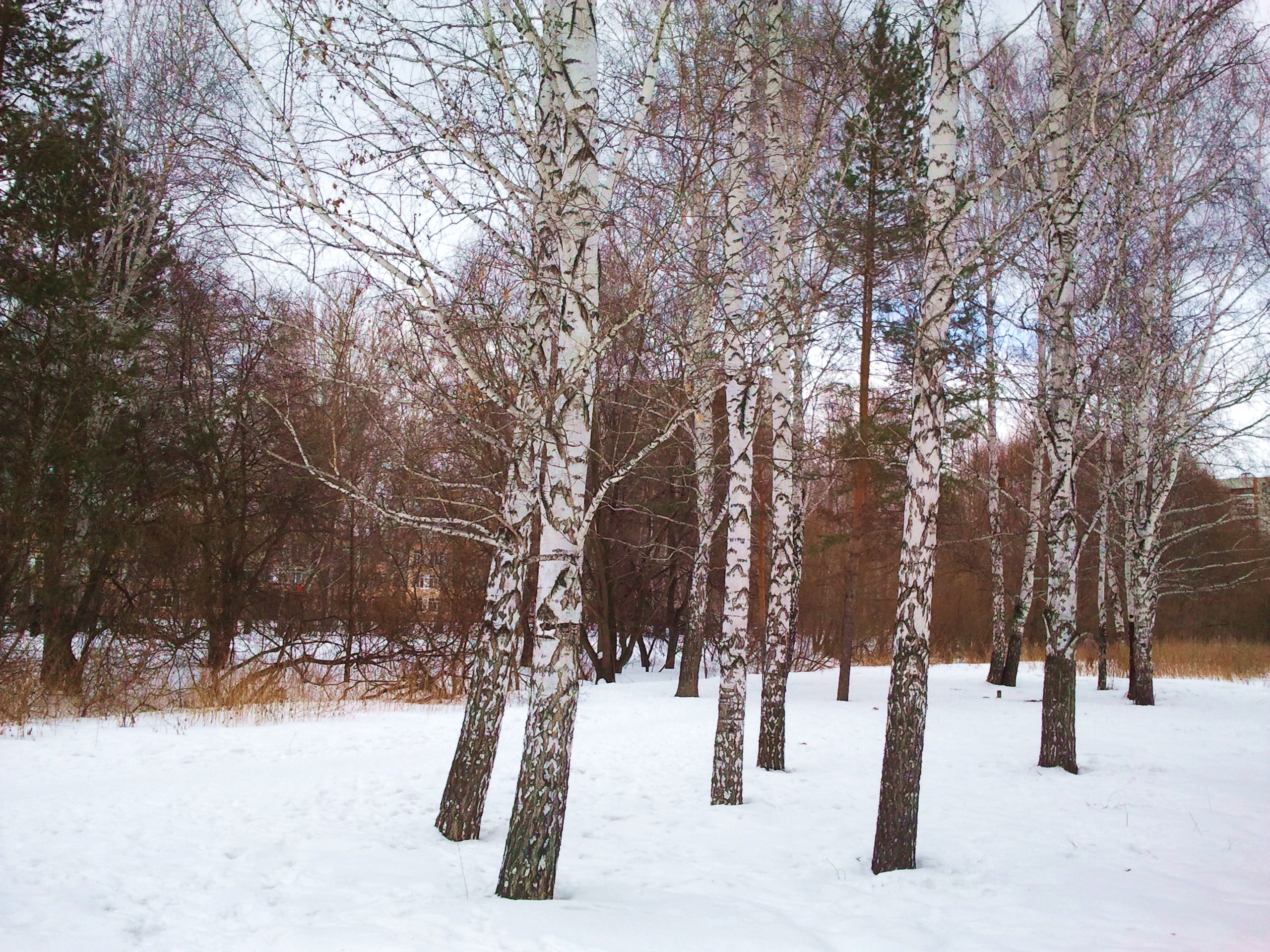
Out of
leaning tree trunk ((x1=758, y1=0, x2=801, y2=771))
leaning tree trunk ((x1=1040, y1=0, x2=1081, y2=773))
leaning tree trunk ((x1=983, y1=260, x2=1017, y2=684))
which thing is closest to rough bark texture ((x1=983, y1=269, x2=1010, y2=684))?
leaning tree trunk ((x1=983, y1=260, x2=1017, y2=684))

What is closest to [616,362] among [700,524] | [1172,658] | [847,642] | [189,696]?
[700,524]

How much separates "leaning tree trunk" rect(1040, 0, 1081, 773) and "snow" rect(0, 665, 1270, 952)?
58 centimetres

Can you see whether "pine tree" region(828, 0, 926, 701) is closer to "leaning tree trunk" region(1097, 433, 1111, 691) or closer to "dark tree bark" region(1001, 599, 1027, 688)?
"dark tree bark" region(1001, 599, 1027, 688)

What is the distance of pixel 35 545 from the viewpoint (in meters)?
10.8

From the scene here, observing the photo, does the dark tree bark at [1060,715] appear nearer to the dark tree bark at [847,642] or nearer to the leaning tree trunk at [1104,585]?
the dark tree bark at [847,642]

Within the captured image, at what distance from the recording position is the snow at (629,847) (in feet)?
→ 12.4

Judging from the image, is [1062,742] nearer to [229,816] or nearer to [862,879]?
[862,879]

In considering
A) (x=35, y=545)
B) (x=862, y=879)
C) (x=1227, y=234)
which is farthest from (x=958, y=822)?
(x=35, y=545)

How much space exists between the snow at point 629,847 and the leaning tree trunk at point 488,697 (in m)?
0.20

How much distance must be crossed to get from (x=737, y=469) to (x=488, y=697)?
8.85 feet

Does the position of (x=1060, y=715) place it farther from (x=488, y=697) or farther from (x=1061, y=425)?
(x=488, y=697)

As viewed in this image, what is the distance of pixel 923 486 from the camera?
5.00 meters

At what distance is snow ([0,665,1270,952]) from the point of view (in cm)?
378

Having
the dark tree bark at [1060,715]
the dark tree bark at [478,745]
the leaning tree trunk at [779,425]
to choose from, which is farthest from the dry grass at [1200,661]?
the dark tree bark at [478,745]
